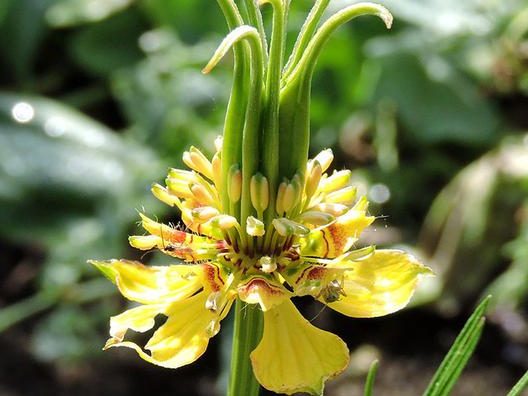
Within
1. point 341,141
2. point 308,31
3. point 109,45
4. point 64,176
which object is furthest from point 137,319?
point 109,45

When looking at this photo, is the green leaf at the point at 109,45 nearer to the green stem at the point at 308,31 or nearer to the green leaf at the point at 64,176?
the green leaf at the point at 64,176

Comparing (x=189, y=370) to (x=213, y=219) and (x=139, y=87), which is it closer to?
(x=139, y=87)

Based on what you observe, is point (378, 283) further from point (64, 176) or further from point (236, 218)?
point (64, 176)

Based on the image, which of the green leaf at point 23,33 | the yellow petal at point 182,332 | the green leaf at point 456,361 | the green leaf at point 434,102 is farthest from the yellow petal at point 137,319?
the green leaf at point 23,33

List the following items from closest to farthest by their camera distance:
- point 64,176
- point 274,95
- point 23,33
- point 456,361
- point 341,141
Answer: point 274,95 < point 456,361 < point 64,176 < point 341,141 < point 23,33

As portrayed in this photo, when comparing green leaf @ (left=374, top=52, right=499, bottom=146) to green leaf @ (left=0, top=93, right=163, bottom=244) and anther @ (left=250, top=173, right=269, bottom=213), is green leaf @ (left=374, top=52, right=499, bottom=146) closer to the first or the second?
green leaf @ (left=0, top=93, right=163, bottom=244)

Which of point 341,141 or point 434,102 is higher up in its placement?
point 434,102
